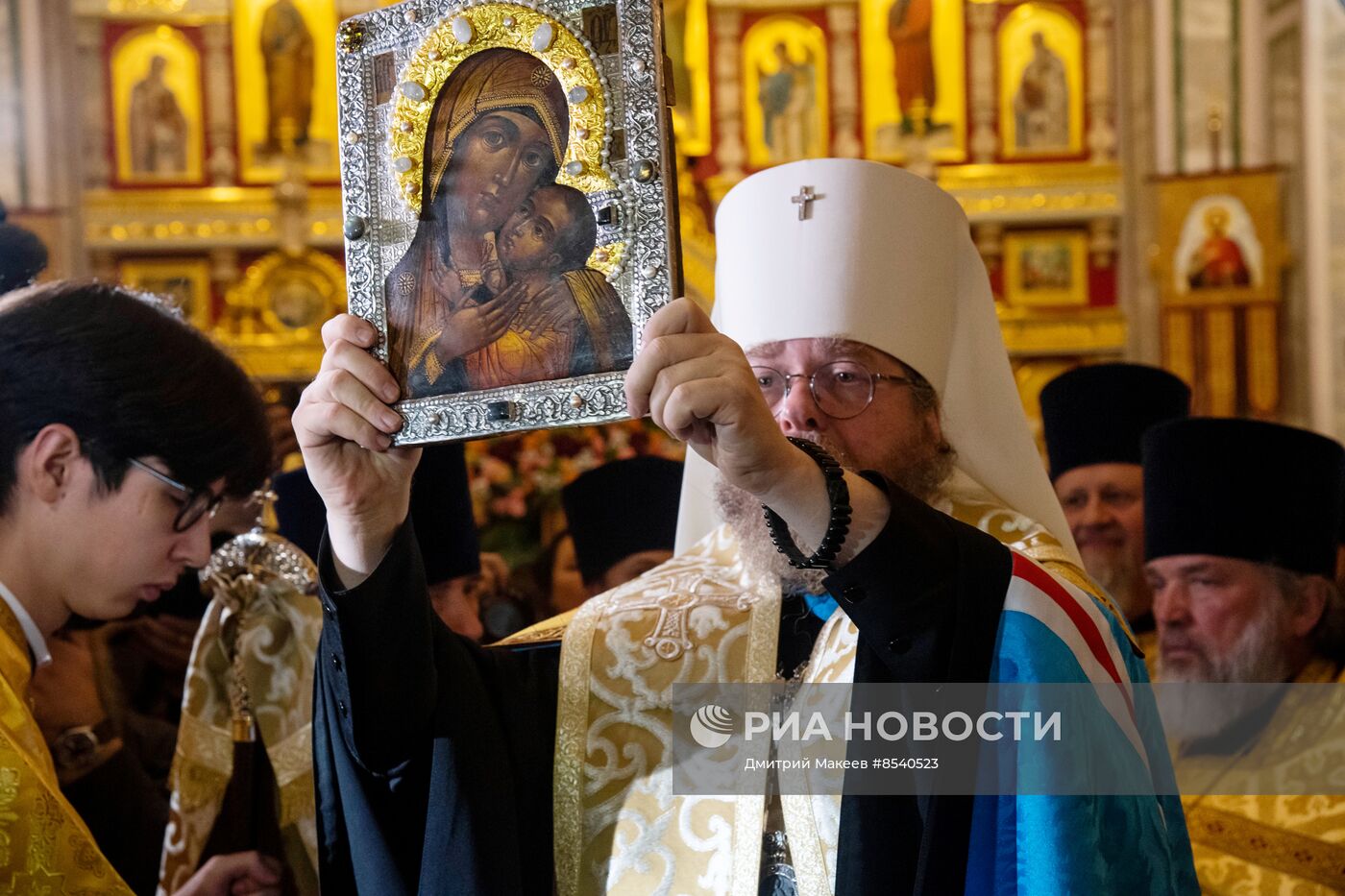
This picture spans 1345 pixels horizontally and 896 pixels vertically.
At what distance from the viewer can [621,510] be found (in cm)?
522

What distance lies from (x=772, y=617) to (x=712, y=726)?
0.77 ft

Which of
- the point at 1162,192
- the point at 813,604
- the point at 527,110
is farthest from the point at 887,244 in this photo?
the point at 1162,192

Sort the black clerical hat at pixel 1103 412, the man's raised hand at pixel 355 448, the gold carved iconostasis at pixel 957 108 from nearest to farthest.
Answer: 1. the man's raised hand at pixel 355 448
2. the black clerical hat at pixel 1103 412
3. the gold carved iconostasis at pixel 957 108

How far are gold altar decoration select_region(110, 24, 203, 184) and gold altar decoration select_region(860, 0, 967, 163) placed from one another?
5488mm

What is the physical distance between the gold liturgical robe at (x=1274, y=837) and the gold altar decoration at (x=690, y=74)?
8715 millimetres

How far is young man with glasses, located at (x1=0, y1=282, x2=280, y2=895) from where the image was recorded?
2.66 metres

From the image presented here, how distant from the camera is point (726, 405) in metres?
2.01

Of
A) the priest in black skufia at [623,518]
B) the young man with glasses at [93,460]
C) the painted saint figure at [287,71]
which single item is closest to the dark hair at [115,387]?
the young man with glasses at [93,460]

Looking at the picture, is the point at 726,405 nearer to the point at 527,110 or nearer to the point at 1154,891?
the point at 527,110

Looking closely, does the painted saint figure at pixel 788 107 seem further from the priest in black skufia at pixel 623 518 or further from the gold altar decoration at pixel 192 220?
the priest in black skufia at pixel 623 518

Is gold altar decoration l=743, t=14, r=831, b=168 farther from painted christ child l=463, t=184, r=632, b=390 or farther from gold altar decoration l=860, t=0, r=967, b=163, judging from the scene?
painted christ child l=463, t=184, r=632, b=390

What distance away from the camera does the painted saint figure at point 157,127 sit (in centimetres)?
1223

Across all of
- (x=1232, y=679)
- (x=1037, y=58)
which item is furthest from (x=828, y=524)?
(x=1037, y=58)

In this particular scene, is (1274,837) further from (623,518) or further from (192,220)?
(192,220)
